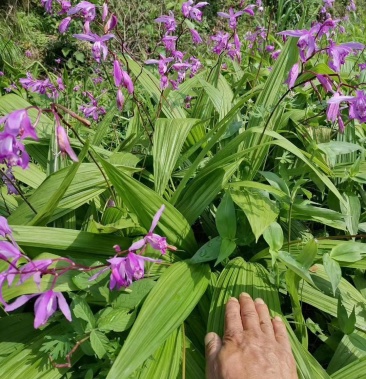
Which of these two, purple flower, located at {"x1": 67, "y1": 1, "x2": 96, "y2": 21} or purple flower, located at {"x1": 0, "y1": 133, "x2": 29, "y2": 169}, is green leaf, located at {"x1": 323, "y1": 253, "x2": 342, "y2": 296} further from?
purple flower, located at {"x1": 67, "y1": 1, "x2": 96, "y2": 21}

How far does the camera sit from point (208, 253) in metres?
1.62

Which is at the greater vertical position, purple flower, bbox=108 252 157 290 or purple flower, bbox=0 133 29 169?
purple flower, bbox=0 133 29 169

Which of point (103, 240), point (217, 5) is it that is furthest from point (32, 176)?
point (217, 5)

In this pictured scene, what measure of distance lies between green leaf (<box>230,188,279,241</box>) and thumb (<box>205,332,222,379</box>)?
37cm

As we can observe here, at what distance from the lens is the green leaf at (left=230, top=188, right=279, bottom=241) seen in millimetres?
1481

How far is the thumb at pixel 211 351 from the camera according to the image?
53.6 inches

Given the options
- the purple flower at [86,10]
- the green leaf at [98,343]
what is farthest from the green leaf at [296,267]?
the purple flower at [86,10]

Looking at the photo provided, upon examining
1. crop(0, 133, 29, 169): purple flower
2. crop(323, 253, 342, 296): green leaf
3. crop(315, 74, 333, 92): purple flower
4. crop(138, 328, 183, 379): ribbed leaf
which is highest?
crop(0, 133, 29, 169): purple flower

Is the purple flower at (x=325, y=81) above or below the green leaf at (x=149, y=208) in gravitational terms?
above

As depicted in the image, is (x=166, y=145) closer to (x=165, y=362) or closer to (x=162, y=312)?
(x=162, y=312)

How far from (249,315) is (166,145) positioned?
0.84 meters

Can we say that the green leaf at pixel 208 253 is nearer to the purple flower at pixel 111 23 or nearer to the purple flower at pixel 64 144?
the purple flower at pixel 64 144

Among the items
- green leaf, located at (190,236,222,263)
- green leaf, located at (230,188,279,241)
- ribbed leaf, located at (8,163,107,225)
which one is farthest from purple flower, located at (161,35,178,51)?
green leaf, located at (190,236,222,263)

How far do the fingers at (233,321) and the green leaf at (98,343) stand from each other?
0.41m
